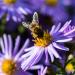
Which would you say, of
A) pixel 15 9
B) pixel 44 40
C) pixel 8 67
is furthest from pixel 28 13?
pixel 44 40

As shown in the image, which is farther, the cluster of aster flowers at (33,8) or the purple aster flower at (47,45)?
the cluster of aster flowers at (33,8)

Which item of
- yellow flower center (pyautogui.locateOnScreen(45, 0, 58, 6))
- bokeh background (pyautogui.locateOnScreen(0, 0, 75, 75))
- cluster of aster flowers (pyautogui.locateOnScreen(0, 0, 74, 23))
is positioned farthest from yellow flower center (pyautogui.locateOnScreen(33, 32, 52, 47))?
yellow flower center (pyautogui.locateOnScreen(45, 0, 58, 6))

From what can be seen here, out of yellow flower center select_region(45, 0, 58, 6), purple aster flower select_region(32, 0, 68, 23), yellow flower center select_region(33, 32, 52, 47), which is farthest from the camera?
yellow flower center select_region(45, 0, 58, 6)

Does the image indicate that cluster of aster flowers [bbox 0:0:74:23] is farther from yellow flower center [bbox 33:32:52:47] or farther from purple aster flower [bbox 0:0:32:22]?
yellow flower center [bbox 33:32:52:47]

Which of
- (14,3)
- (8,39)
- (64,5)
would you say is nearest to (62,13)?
(64,5)

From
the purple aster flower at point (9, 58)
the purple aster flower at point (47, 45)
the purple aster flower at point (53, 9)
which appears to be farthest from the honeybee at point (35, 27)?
the purple aster flower at point (53, 9)

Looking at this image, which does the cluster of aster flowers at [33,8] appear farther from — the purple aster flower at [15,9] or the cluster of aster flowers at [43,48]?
the cluster of aster flowers at [43,48]

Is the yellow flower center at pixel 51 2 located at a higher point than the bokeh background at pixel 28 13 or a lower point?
higher
